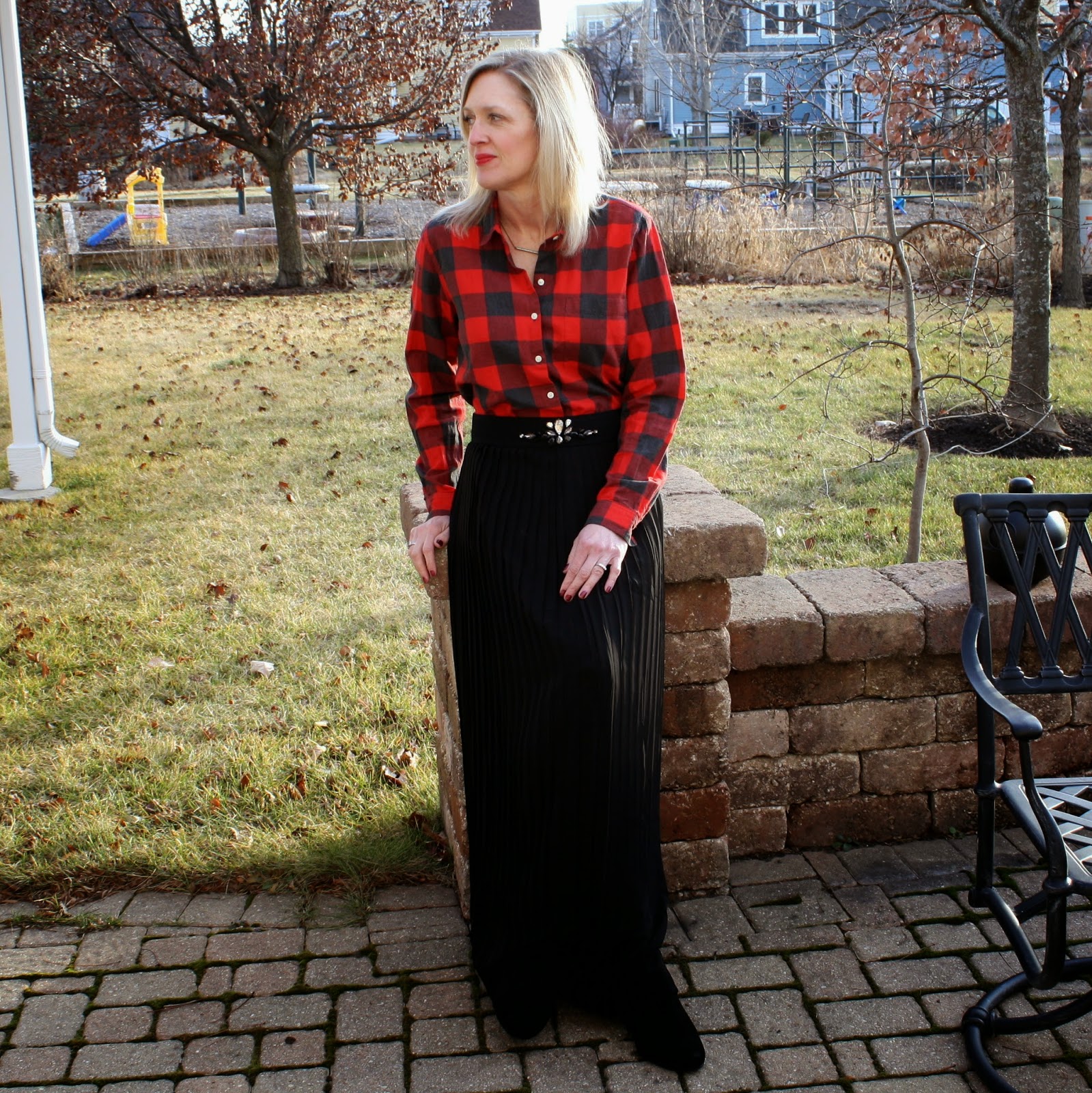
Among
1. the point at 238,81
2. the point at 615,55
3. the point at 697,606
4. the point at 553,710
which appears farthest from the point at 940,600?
the point at 615,55

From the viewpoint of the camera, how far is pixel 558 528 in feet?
8.57

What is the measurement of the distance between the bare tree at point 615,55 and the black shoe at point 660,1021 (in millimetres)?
44647

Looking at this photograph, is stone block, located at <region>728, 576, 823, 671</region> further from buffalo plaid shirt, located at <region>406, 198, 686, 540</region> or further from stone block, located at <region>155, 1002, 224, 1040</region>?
stone block, located at <region>155, 1002, 224, 1040</region>

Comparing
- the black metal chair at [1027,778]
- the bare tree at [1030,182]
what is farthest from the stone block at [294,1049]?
the bare tree at [1030,182]

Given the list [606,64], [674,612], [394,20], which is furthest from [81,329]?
[606,64]

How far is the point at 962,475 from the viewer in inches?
266

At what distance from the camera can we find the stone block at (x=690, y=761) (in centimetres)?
315

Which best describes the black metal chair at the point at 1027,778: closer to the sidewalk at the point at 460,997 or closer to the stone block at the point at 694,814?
the sidewalk at the point at 460,997

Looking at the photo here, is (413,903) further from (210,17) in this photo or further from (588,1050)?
(210,17)

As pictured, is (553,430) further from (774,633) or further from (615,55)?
(615,55)

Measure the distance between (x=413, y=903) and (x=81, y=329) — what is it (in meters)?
11.4

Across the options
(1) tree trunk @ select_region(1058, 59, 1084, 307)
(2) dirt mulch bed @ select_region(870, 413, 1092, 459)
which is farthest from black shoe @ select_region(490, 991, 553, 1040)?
(1) tree trunk @ select_region(1058, 59, 1084, 307)

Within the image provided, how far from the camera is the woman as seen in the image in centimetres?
254

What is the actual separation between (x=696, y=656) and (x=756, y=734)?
432mm
